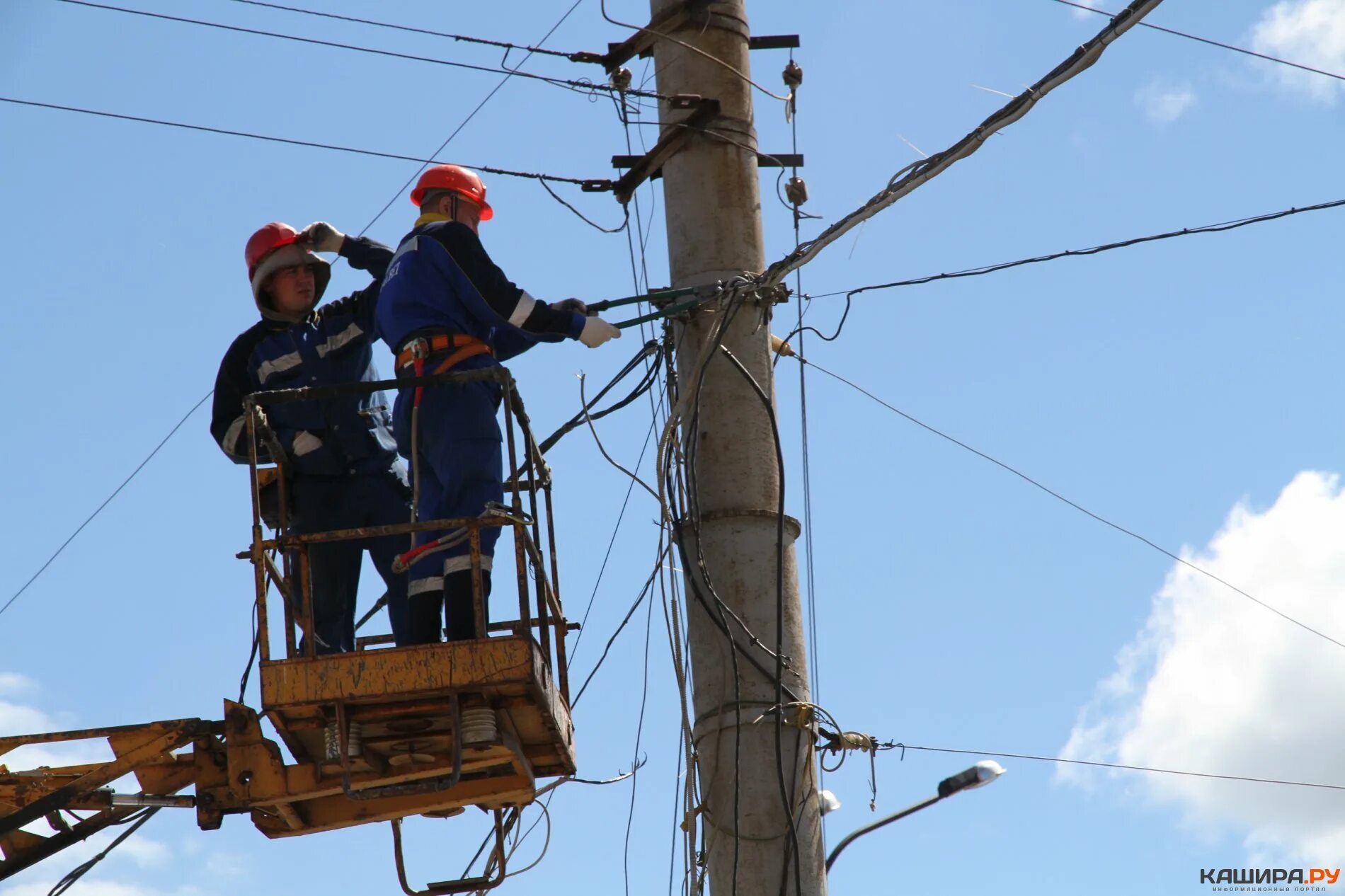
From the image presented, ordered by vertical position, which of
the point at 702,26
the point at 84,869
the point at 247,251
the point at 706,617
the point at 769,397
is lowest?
the point at 84,869

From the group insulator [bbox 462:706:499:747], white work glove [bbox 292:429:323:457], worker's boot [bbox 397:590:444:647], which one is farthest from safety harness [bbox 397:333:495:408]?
insulator [bbox 462:706:499:747]

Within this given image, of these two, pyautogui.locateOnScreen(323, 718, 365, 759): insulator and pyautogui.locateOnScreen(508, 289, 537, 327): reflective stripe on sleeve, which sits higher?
pyautogui.locateOnScreen(508, 289, 537, 327): reflective stripe on sleeve

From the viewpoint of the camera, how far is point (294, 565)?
8695mm

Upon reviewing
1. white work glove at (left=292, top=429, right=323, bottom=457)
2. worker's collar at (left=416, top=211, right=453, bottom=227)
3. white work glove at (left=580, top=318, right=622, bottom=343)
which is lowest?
white work glove at (left=292, top=429, right=323, bottom=457)

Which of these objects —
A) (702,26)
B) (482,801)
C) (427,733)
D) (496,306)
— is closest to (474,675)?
(427,733)

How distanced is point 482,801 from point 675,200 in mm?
2811

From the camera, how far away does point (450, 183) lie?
8.47 m

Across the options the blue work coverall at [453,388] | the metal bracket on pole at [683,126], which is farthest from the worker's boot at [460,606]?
the metal bracket on pole at [683,126]

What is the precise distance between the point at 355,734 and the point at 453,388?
1450 mm

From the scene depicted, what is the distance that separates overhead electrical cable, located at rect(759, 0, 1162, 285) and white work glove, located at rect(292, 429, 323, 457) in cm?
210

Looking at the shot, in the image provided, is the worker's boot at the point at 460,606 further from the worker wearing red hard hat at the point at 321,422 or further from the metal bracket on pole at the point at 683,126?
the metal bracket on pole at the point at 683,126

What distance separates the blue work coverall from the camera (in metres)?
7.58

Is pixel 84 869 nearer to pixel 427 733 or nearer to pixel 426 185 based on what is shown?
pixel 427 733

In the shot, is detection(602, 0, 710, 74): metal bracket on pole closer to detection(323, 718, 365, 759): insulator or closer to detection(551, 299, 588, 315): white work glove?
detection(551, 299, 588, 315): white work glove
